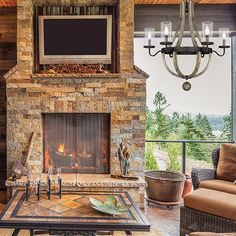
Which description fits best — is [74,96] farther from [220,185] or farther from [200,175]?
[220,185]

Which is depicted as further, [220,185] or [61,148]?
[61,148]

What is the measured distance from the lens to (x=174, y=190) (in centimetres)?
461

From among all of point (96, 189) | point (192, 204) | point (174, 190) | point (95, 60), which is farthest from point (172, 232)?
point (95, 60)

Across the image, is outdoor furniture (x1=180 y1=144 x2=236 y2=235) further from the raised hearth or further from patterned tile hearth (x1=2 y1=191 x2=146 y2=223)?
the raised hearth

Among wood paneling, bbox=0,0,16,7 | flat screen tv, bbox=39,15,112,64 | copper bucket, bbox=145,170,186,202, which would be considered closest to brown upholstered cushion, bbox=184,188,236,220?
copper bucket, bbox=145,170,186,202

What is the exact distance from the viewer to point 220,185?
3.94 m

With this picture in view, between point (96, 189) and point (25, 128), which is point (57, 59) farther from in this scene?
point (96, 189)

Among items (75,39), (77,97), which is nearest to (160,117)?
(77,97)

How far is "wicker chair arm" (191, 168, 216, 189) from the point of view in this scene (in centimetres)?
413

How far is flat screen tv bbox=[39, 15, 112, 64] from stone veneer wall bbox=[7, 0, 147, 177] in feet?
0.68

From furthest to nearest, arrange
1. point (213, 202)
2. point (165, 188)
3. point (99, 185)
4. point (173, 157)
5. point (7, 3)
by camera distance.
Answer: point (173, 157) < point (7, 3) < point (165, 188) < point (99, 185) < point (213, 202)

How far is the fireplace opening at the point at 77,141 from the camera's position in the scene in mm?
4945

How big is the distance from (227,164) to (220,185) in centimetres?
39

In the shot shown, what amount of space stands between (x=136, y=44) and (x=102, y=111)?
4.65ft
